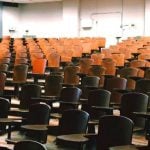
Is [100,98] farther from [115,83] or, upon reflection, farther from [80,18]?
[80,18]

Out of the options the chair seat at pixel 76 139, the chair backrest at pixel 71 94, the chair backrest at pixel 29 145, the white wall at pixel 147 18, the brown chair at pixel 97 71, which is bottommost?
the chair seat at pixel 76 139

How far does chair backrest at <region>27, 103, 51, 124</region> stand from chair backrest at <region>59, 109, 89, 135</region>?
0.40 metres

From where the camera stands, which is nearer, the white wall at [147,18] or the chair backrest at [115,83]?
the chair backrest at [115,83]

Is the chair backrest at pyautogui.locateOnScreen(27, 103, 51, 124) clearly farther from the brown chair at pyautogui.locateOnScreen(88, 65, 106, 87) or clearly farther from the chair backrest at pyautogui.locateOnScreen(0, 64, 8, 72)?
the chair backrest at pyautogui.locateOnScreen(0, 64, 8, 72)

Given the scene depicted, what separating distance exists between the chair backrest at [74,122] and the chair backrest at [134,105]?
76 centimetres

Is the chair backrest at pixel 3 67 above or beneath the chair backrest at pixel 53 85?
above

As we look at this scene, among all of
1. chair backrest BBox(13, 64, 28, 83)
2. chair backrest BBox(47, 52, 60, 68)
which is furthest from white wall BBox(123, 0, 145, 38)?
chair backrest BBox(13, 64, 28, 83)

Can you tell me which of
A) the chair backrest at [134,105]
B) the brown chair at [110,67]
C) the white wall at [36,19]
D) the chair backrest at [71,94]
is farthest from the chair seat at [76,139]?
the white wall at [36,19]

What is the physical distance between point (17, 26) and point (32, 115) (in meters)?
18.1

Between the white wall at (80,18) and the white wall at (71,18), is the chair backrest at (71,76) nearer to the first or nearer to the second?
the white wall at (80,18)

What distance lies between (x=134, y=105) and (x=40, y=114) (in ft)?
3.60

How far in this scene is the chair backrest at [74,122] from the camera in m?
3.92

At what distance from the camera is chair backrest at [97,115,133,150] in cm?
354

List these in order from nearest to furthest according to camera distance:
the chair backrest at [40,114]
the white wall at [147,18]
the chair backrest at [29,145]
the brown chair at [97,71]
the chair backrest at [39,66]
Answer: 1. the chair backrest at [29,145]
2. the chair backrest at [40,114]
3. the brown chair at [97,71]
4. the chair backrest at [39,66]
5. the white wall at [147,18]
